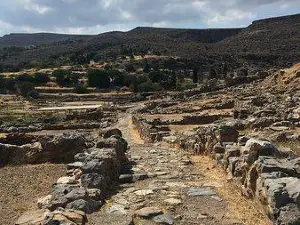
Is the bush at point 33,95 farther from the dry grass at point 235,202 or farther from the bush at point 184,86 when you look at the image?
the dry grass at point 235,202

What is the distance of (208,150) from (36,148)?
17.1 feet

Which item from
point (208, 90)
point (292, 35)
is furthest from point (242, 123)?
point (292, 35)

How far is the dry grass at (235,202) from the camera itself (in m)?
8.09

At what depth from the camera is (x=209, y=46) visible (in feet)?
407

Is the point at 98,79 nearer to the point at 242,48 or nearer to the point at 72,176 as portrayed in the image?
the point at 242,48

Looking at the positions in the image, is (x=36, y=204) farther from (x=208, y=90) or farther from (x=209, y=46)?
(x=209, y=46)

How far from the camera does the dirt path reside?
801cm

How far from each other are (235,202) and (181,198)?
1.01m

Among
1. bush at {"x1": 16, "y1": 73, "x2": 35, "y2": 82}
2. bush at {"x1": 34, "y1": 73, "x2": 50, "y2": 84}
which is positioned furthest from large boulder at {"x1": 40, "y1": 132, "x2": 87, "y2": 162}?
bush at {"x1": 16, "y1": 73, "x2": 35, "y2": 82}

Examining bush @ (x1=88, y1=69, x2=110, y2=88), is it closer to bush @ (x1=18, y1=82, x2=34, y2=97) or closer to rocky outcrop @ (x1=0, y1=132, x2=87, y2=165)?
bush @ (x1=18, y1=82, x2=34, y2=97)

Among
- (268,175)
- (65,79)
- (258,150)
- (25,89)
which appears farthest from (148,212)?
(65,79)

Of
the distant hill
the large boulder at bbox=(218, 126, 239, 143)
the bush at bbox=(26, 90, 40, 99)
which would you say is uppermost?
the distant hill

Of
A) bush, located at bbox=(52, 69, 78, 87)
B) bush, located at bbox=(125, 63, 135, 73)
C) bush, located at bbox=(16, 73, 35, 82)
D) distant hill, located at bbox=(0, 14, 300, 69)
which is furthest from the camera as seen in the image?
bush, located at bbox=(125, 63, 135, 73)

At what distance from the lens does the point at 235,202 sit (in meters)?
9.24
